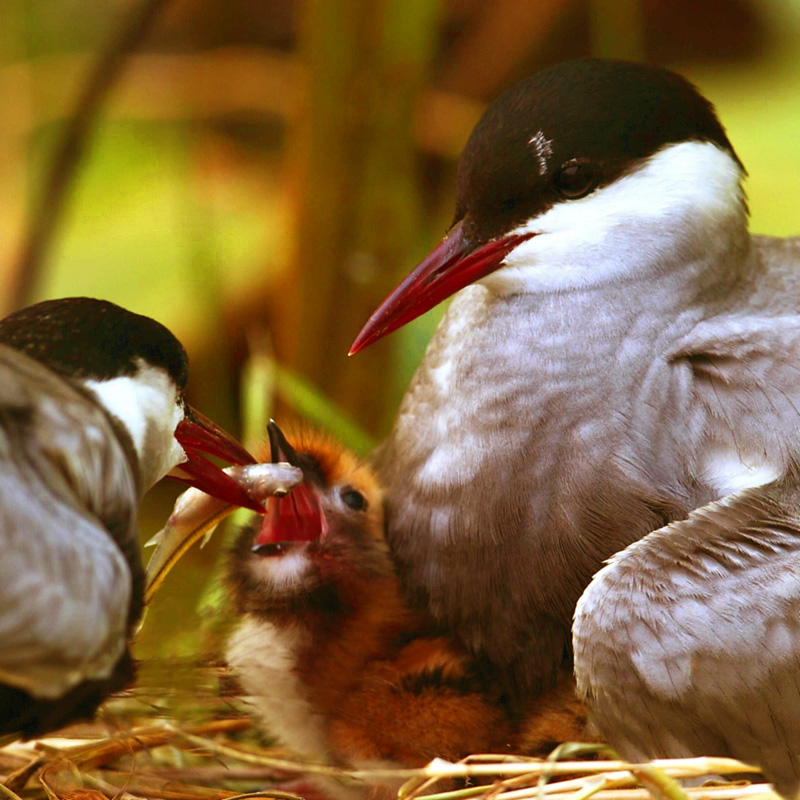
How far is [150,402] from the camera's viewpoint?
2148mm

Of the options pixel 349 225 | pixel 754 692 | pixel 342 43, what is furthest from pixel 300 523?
pixel 342 43

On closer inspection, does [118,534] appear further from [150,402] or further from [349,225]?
[349,225]

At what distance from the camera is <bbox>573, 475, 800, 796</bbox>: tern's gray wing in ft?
7.19

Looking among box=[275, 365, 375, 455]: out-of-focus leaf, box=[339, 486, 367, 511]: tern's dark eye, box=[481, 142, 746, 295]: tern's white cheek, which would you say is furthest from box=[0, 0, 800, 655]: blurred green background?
box=[481, 142, 746, 295]: tern's white cheek

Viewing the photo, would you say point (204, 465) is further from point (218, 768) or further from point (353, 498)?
point (218, 768)

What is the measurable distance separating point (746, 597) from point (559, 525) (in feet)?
1.38

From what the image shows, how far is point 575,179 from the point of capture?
2549mm

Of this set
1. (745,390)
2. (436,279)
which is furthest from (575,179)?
(745,390)

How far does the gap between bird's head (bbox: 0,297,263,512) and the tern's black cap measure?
74cm

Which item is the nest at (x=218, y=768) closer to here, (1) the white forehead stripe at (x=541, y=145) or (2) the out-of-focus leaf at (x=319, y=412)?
(2) the out-of-focus leaf at (x=319, y=412)

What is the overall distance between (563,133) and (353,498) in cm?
92

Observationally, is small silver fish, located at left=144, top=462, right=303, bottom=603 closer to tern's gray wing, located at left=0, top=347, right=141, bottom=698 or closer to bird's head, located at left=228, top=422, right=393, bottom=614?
bird's head, located at left=228, top=422, right=393, bottom=614

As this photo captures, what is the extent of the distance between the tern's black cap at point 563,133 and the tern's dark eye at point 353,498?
64 centimetres

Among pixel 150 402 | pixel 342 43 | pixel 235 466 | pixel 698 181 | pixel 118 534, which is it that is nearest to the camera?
pixel 118 534
